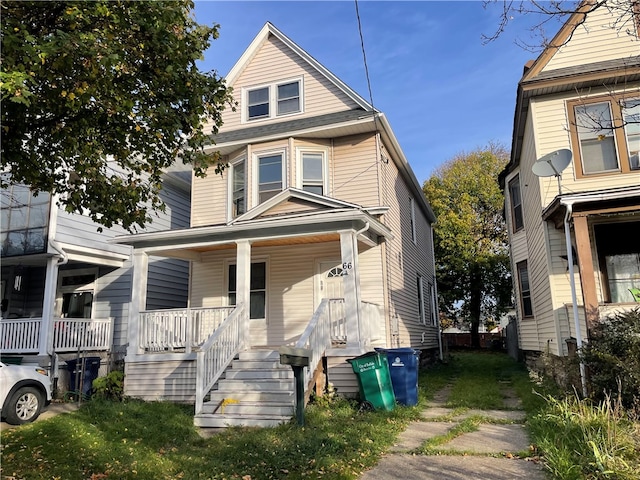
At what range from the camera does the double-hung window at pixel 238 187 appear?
42.7 ft

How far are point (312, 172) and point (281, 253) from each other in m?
2.32

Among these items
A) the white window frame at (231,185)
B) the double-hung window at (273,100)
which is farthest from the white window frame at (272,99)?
the white window frame at (231,185)

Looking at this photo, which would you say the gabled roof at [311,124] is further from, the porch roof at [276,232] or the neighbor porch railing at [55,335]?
the neighbor porch railing at [55,335]

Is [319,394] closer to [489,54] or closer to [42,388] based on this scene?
[42,388]

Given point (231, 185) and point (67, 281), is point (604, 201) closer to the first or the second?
point (231, 185)

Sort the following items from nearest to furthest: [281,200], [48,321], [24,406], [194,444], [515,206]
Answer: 1. [194,444]
2. [24,406]
3. [281,200]
4. [48,321]
5. [515,206]

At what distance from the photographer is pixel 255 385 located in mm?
8500

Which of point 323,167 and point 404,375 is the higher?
point 323,167

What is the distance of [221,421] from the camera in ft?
25.6

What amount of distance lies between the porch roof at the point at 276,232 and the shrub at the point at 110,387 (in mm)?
3014

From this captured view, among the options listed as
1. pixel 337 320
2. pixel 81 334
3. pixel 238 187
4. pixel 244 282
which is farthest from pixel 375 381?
pixel 81 334

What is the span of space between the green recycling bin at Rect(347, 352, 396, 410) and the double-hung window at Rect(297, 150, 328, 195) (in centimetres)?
531

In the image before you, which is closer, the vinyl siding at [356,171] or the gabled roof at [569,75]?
the gabled roof at [569,75]

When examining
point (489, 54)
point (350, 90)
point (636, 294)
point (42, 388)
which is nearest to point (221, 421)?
point (42, 388)
